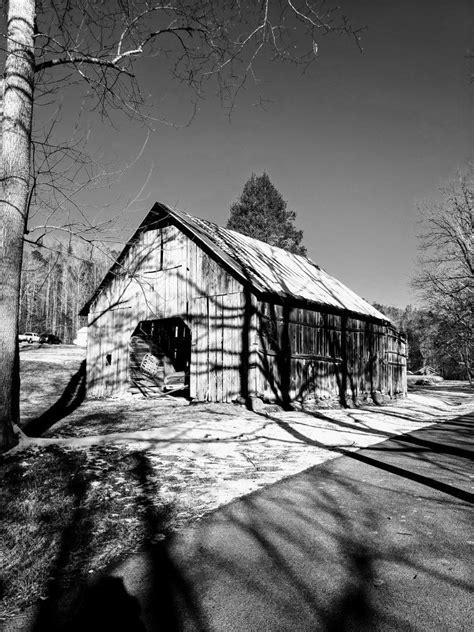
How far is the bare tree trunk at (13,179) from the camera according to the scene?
20.0ft

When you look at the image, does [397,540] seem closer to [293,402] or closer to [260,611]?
[260,611]

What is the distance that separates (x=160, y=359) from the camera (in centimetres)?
1867

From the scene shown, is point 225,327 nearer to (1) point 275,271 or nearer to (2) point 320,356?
(1) point 275,271

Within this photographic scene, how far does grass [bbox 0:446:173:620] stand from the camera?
10.6ft

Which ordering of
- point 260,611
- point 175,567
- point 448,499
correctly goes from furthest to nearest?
1. point 448,499
2. point 175,567
3. point 260,611

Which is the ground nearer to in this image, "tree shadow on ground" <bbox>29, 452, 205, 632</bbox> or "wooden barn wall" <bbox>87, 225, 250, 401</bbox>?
"tree shadow on ground" <bbox>29, 452, 205, 632</bbox>

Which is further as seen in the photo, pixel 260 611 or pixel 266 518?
pixel 266 518

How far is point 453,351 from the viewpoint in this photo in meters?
31.9

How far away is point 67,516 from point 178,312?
33.3 feet

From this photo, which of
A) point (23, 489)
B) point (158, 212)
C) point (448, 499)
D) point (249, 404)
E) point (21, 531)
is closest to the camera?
point (21, 531)

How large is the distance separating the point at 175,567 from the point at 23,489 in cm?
266

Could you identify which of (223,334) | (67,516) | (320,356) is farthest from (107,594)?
(320,356)

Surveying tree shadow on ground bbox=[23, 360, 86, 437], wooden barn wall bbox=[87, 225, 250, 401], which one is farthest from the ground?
wooden barn wall bbox=[87, 225, 250, 401]

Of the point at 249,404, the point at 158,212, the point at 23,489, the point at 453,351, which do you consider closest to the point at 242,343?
the point at 249,404
